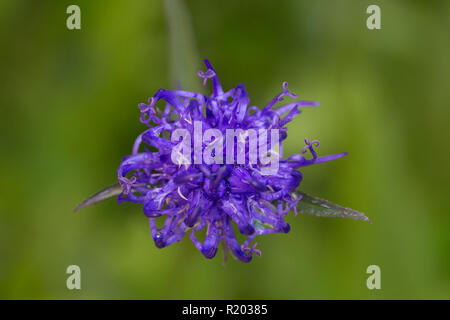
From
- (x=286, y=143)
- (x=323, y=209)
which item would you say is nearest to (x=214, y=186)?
(x=323, y=209)

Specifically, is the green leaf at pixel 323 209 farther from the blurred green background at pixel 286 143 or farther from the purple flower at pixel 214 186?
the blurred green background at pixel 286 143

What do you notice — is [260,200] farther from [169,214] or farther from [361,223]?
[361,223]

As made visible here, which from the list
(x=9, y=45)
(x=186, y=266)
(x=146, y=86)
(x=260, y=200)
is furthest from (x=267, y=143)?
(x=9, y=45)

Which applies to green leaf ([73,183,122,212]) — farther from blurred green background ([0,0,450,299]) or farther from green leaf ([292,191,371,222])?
blurred green background ([0,0,450,299])

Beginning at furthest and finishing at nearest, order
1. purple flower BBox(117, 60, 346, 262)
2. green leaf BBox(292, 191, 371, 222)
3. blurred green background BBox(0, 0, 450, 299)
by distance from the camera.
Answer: blurred green background BBox(0, 0, 450, 299), purple flower BBox(117, 60, 346, 262), green leaf BBox(292, 191, 371, 222)

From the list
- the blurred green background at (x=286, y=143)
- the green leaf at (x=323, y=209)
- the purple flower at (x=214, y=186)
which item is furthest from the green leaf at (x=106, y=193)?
the blurred green background at (x=286, y=143)

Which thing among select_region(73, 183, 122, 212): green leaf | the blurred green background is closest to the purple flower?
select_region(73, 183, 122, 212): green leaf

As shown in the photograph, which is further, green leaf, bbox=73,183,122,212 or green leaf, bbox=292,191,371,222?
green leaf, bbox=73,183,122,212

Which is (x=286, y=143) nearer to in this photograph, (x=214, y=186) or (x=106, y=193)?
(x=214, y=186)
